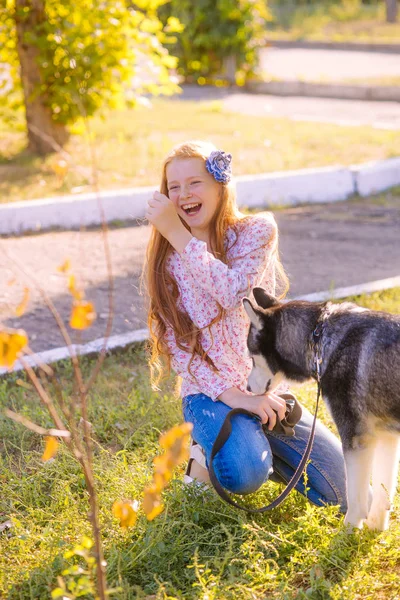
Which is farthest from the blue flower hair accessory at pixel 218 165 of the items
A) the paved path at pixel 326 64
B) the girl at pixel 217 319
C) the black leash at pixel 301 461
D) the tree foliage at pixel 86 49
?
the paved path at pixel 326 64

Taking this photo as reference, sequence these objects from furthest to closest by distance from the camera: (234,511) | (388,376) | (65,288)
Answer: (65,288) < (234,511) < (388,376)

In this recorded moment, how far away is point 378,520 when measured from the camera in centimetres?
323

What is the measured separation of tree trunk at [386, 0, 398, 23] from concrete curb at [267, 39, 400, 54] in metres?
4.98

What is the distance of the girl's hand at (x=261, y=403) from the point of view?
3459 mm

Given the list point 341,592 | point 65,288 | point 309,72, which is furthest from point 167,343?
point 309,72

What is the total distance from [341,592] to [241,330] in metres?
1.30

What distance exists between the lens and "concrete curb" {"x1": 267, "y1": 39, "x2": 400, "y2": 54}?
901 inches

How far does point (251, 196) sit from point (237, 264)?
192 inches

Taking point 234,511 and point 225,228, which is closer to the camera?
point 234,511

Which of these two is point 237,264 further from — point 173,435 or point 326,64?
point 326,64

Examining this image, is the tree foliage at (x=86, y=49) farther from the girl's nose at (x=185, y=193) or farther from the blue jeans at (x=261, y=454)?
the blue jeans at (x=261, y=454)

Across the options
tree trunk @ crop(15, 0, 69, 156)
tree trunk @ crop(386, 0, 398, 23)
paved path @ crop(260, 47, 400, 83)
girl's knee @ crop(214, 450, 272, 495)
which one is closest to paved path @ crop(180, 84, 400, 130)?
paved path @ crop(260, 47, 400, 83)

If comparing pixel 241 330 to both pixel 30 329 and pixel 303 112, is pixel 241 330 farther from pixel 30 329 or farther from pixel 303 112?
pixel 303 112

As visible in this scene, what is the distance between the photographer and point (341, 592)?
279cm
